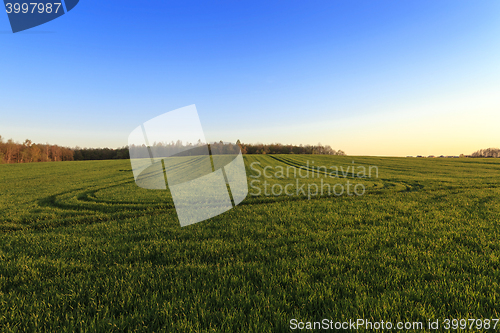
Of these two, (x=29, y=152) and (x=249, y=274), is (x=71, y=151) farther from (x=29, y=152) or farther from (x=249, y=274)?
(x=249, y=274)

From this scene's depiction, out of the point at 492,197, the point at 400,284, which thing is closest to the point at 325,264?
the point at 400,284

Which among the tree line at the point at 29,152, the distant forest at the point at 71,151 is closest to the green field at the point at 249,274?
the distant forest at the point at 71,151

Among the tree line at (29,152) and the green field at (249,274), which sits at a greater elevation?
the tree line at (29,152)

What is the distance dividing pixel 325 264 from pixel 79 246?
6879 mm

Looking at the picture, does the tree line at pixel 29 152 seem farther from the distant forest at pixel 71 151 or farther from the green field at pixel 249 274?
the green field at pixel 249 274

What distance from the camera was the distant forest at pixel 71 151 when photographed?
9600 cm

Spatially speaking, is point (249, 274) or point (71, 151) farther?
point (71, 151)

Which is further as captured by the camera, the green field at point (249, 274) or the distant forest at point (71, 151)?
the distant forest at point (71, 151)

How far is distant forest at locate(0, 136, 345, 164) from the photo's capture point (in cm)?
9600

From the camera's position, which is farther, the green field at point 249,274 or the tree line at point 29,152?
the tree line at point 29,152

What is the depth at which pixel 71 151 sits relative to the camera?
117 m

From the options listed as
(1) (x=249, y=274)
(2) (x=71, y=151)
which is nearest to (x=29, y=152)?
(2) (x=71, y=151)

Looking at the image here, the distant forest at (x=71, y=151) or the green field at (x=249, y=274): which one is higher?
the distant forest at (x=71, y=151)

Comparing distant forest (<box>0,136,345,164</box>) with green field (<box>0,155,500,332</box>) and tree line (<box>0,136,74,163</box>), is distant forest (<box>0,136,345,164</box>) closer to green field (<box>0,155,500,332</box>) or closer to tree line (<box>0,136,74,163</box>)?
tree line (<box>0,136,74,163</box>)
